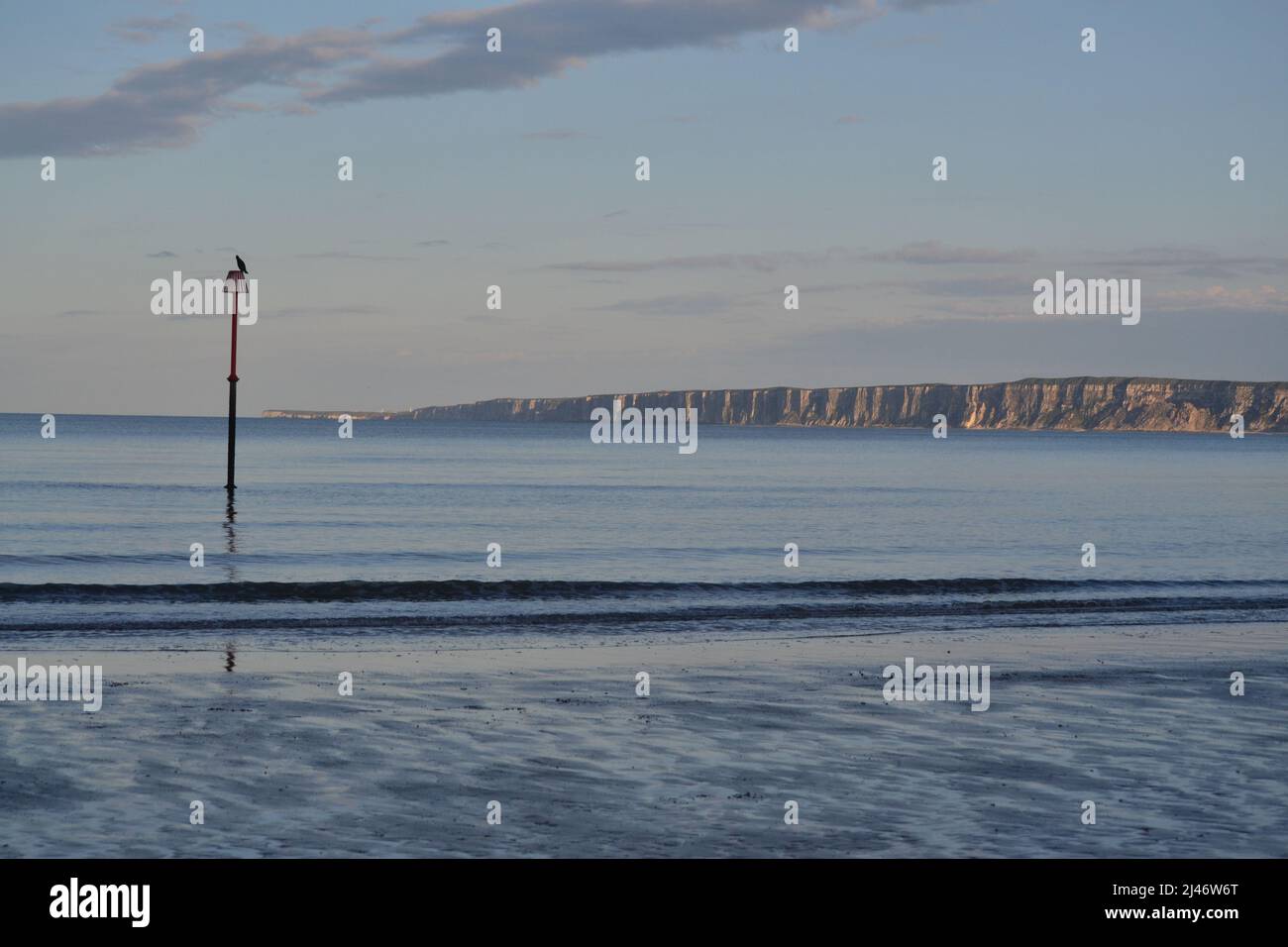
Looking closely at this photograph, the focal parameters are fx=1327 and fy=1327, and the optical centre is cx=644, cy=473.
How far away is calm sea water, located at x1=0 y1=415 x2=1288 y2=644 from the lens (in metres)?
24.4

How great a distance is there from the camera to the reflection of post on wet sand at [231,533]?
2975cm

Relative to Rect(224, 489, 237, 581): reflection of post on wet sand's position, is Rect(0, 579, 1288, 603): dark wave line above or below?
below

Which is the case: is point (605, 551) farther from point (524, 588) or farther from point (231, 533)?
point (231, 533)

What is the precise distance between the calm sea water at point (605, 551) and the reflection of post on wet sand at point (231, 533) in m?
0.16

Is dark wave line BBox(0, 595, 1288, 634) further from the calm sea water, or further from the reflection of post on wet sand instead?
the reflection of post on wet sand

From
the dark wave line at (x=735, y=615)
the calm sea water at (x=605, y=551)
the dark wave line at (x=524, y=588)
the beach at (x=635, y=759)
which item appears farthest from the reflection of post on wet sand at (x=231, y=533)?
the beach at (x=635, y=759)

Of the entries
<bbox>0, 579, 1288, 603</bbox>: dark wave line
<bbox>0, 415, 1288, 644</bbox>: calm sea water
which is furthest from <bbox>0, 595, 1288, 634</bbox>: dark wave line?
<bbox>0, 579, 1288, 603</bbox>: dark wave line

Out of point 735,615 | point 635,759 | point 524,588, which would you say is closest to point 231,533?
point 524,588

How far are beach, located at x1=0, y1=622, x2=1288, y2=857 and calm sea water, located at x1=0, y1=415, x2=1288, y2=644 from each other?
6266 millimetres

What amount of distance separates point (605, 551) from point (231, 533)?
11943 mm

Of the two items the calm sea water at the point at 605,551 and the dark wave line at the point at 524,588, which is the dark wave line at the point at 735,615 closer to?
the calm sea water at the point at 605,551
